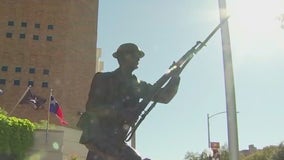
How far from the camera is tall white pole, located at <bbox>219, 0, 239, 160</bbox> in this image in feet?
23.2

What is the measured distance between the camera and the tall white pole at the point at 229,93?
7078 millimetres

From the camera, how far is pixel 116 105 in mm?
4871

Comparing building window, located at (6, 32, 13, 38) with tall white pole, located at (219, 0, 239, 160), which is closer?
tall white pole, located at (219, 0, 239, 160)

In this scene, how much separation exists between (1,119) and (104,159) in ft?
109

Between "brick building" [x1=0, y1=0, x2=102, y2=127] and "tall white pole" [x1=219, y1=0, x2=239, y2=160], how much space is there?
179 feet

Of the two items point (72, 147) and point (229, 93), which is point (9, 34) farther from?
point (229, 93)

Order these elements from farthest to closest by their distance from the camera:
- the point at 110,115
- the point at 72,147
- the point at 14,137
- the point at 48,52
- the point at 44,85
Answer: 1. the point at 48,52
2. the point at 44,85
3. the point at 72,147
4. the point at 14,137
5. the point at 110,115

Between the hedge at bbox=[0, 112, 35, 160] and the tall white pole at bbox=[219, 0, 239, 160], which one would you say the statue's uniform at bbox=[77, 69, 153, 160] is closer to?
the tall white pole at bbox=[219, 0, 239, 160]

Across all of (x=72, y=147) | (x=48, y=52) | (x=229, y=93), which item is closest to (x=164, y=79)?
(x=229, y=93)

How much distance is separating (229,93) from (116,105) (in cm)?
A: 313

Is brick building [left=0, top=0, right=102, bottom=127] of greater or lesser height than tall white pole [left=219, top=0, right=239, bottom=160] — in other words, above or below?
above

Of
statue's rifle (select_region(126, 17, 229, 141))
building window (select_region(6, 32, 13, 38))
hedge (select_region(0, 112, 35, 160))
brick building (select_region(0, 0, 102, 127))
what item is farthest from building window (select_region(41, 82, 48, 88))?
statue's rifle (select_region(126, 17, 229, 141))

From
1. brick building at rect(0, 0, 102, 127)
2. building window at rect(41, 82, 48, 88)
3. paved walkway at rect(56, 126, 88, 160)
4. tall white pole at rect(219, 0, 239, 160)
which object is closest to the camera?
tall white pole at rect(219, 0, 239, 160)

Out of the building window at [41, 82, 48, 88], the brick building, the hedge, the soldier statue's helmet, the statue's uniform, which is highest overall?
the brick building
